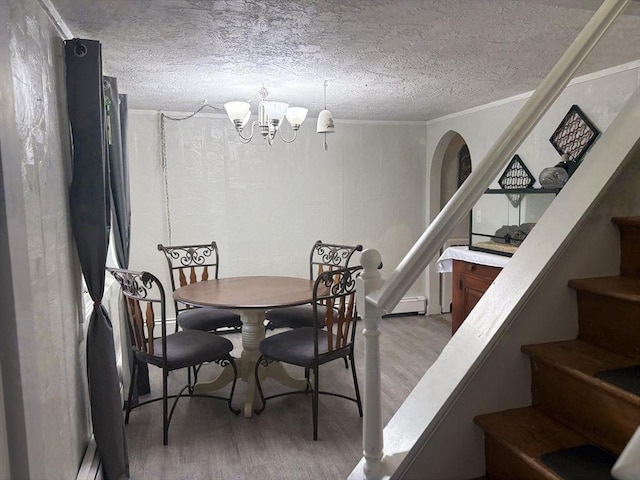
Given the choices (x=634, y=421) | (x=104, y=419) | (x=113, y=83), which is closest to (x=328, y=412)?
(x=104, y=419)

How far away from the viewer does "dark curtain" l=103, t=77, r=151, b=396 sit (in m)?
2.51

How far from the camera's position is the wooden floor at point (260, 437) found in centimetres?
227

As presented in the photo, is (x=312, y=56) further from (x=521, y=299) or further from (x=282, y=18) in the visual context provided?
(x=521, y=299)

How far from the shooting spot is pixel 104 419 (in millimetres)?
2008

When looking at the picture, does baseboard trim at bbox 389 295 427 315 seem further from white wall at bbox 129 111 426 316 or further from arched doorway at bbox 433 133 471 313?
arched doorway at bbox 433 133 471 313

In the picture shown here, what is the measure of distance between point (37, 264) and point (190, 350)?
137cm

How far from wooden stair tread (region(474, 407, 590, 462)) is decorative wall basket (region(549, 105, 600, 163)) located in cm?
225

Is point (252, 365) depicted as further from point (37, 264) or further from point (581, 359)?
point (581, 359)

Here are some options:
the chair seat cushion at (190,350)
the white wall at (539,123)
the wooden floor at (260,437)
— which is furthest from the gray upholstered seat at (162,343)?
the white wall at (539,123)

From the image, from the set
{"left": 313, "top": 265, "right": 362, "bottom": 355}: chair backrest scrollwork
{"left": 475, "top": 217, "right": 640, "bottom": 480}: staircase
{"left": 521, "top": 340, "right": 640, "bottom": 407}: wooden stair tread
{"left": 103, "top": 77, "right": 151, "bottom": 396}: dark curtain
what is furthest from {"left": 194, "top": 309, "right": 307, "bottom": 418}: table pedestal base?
{"left": 521, "top": 340, "right": 640, "bottom": 407}: wooden stair tread

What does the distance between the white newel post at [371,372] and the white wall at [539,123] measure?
40.6 inches

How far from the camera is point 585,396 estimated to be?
1.33 metres

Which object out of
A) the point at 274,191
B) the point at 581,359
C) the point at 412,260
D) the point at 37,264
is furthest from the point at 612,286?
the point at 274,191

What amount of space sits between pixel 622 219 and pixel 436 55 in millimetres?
1381
